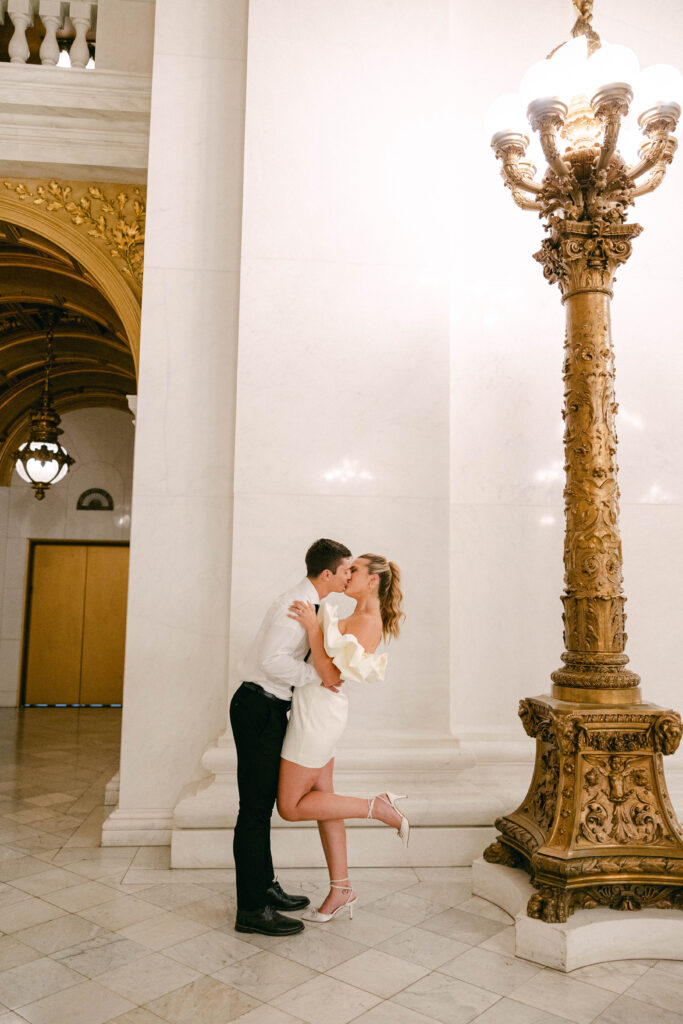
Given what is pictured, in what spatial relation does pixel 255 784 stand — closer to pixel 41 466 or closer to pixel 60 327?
pixel 41 466

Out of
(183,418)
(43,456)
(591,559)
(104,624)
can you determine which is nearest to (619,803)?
(591,559)

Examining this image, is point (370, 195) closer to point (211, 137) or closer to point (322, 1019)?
point (211, 137)

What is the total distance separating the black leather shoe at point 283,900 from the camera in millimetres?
3337

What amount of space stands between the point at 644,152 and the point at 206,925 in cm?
424

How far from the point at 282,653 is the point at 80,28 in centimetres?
524

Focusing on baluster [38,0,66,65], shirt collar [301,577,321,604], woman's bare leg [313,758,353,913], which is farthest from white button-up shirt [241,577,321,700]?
baluster [38,0,66,65]

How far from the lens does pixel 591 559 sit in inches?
140

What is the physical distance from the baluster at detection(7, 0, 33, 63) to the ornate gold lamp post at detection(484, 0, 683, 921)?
379 cm

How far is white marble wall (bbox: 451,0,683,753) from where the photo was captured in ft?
15.6

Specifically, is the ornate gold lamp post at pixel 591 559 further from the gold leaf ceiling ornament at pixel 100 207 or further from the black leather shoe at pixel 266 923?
the gold leaf ceiling ornament at pixel 100 207

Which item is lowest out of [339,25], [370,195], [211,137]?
[370,195]

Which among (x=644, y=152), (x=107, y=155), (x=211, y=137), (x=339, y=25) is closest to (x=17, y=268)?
(x=107, y=155)

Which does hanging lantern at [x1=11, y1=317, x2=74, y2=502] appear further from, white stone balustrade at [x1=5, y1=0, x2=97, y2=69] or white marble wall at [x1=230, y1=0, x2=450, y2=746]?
white marble wall at [x1=230, y1=0, x2=450, y2=746]

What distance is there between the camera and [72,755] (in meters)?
7.46
